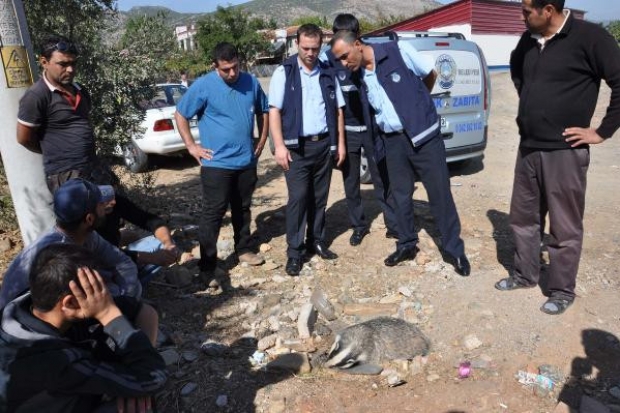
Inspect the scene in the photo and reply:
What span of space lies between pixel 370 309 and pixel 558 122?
5.74ft

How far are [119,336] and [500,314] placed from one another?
256 centimetres

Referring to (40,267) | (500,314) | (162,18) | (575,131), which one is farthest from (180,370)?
(162,18)

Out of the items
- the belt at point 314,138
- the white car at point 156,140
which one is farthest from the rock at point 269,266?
the white car at point 156,140

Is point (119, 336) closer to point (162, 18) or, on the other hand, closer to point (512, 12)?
point (162, 18)

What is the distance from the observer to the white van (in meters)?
6.30

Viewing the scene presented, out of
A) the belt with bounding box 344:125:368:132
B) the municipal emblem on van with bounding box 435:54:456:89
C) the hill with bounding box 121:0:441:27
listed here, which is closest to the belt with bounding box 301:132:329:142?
the belt with bounding box 344:125:368:132

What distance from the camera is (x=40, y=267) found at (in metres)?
1.68

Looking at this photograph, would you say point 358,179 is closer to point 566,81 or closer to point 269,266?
point 269,266

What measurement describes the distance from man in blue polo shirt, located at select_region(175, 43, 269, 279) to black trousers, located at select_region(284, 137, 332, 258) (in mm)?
389

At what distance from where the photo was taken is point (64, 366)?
162 centimetres

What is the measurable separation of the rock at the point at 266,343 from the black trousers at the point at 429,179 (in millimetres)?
1546

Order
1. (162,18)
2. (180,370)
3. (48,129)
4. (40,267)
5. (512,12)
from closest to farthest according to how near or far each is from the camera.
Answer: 1. (40,267)
2. (180,370)
3. (48,129)
4. (162,18)
5. (512,12)

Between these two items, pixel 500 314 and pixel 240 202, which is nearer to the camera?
pixel 500 314

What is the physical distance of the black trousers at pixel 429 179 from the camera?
380 centimetres
